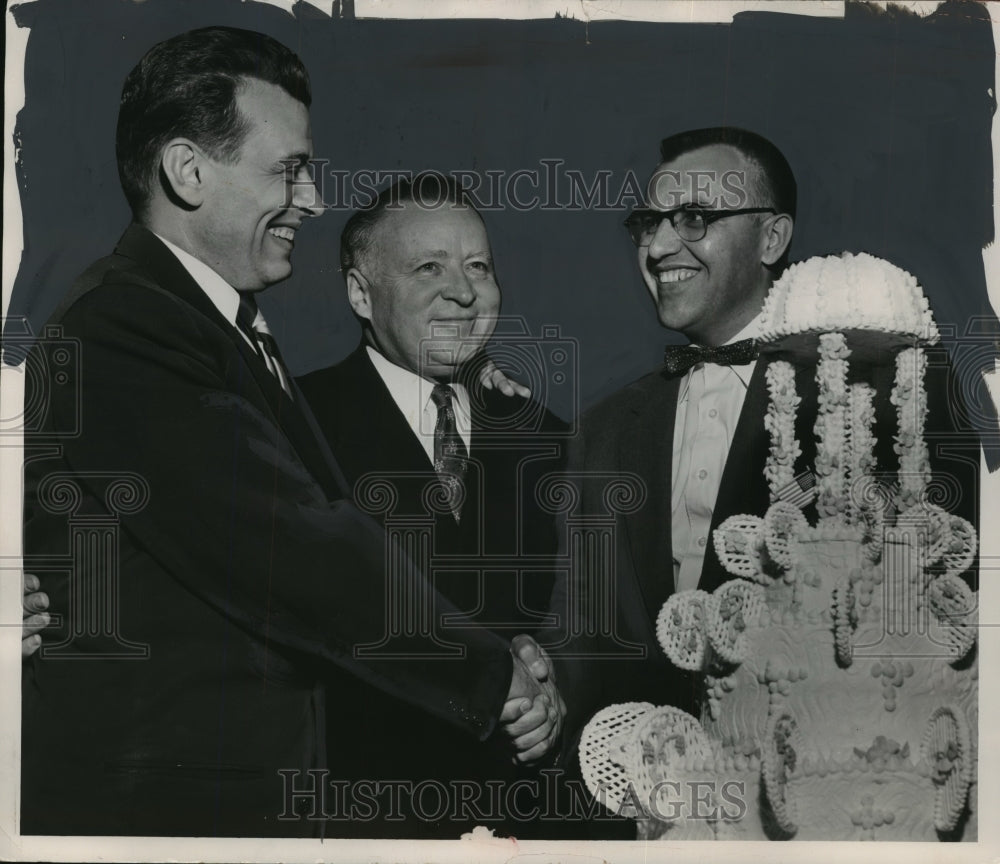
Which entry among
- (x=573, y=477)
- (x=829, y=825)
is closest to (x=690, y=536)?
(x=573, y=477)

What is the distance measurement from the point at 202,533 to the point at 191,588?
17cm

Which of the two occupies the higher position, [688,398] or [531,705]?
[688,398]

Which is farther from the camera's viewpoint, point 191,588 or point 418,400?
point 418,400

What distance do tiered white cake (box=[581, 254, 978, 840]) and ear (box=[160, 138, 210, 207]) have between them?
185 centimetres

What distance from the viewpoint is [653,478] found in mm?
3549

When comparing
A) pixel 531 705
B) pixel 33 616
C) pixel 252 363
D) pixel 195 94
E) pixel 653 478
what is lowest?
pixel 531 705

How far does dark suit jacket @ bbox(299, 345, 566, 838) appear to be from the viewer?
139 inches

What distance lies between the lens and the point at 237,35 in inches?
141

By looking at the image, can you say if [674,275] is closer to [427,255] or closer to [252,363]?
[427,255]

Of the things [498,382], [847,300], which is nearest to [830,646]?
[847,300]

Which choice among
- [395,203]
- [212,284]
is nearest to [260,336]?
[212,284]

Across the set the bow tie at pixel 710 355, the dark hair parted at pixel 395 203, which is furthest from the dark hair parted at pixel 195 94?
the bow tie at pixel 710 355

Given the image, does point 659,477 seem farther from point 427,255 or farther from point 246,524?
point 246,524

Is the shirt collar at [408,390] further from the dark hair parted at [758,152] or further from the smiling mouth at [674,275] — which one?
the dark hair parted at [758,152]
